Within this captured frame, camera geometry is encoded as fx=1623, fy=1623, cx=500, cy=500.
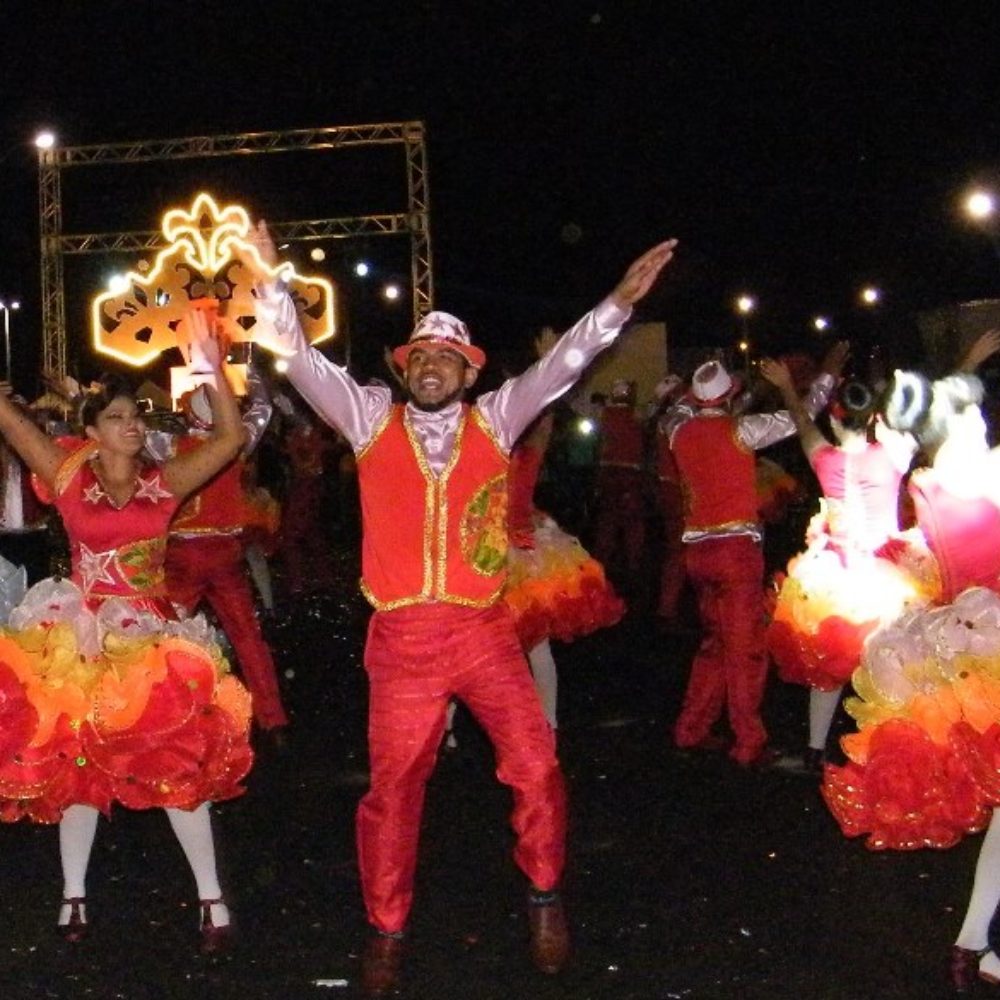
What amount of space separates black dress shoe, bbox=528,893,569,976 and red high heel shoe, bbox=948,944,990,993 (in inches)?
44.9

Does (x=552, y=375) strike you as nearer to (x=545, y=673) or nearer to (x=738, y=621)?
(x=738, y=621)

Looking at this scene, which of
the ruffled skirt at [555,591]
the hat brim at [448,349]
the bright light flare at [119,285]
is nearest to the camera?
the hat brim at [448,349]

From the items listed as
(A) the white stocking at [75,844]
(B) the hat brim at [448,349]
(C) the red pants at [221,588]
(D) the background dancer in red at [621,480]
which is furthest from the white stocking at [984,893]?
(D) the background dancer in red at [621,480]

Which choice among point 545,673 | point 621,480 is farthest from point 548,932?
point 621,480

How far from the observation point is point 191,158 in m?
21.8

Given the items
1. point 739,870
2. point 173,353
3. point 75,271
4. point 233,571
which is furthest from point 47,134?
point 739,870

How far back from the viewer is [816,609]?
6988mm

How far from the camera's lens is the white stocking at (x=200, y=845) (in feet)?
16.6

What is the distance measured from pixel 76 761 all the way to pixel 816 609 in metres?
3.38

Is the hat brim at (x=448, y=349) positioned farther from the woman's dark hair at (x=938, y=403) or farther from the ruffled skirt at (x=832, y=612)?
the ruffled skirt at (x=832, y=612)

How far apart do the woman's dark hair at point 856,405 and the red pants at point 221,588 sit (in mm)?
3063

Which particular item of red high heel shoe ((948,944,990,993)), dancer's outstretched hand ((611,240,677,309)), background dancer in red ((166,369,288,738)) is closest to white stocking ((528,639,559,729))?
background dancer in red ((166,369,288,738))

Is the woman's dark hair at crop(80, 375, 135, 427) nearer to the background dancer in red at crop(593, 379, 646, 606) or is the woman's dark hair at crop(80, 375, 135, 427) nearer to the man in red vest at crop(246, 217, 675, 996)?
the man in red vest at crop(246, 217, 675, 996)

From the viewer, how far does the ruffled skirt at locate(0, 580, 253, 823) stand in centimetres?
480
